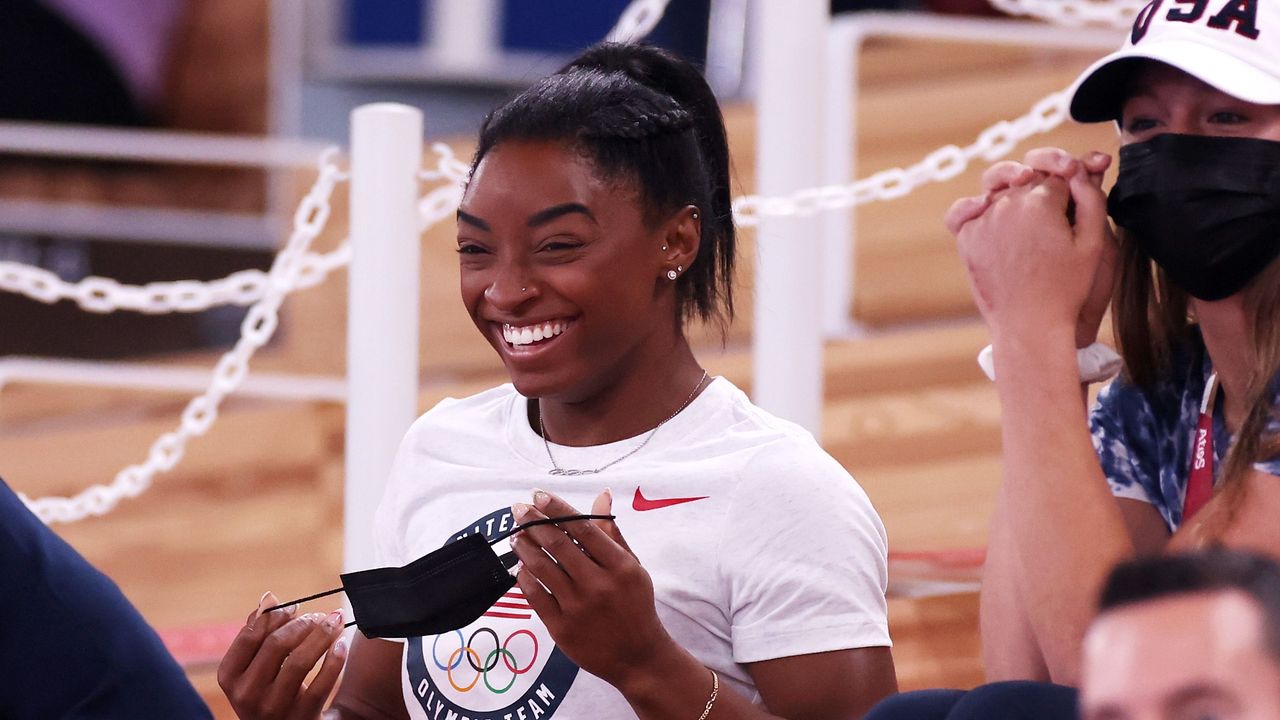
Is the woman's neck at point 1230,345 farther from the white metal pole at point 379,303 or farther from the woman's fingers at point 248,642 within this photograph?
the white metal pole at point 379,303

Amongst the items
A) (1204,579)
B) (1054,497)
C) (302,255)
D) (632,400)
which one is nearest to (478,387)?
(302,255)

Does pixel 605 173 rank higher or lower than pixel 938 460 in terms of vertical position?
higher

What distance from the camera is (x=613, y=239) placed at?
164 cm

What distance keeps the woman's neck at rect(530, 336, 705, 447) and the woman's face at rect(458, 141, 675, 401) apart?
3 centimetres

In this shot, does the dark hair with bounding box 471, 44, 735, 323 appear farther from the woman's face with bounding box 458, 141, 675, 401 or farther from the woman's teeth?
the woman's teeth

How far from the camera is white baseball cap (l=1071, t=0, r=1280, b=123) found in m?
1.59

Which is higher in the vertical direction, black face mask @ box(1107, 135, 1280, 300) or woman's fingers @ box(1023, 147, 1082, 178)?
woman's fingers @ box(1023, 147, 1082, 178)

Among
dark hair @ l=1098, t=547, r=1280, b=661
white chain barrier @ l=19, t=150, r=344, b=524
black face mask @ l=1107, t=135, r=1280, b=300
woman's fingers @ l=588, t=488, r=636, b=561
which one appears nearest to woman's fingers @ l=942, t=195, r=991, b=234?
black face mask @ l=1107, t=135, r=1280, b=300

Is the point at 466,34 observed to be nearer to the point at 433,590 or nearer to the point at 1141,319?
the point at 1141,319

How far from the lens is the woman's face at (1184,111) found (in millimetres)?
1616

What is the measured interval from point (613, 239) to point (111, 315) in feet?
12.0

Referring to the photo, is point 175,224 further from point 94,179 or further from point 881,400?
point 881,400

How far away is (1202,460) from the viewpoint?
171cm

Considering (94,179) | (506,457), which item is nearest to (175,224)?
(94,179)
